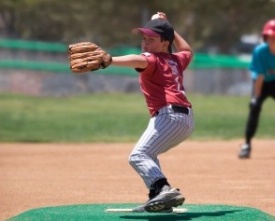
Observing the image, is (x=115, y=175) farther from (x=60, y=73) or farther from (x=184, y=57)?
(x=60, y=73)

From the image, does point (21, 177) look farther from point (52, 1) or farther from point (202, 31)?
point (202, 31)

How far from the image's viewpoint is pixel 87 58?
7035 mm

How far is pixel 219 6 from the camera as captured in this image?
42.0 m

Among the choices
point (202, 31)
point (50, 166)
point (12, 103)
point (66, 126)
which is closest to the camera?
point (50, 166)

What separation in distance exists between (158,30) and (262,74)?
224 inches

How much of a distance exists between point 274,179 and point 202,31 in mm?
32887

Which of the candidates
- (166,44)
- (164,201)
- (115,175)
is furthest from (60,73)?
(164,201)

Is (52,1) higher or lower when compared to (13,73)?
higher

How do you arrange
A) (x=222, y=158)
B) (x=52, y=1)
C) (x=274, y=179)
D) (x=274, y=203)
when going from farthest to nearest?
(x=52, y=1)
(x=222, y=158)
(x=274, y=179)
(x=274, y=203)

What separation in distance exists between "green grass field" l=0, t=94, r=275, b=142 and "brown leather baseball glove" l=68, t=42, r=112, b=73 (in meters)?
9.72

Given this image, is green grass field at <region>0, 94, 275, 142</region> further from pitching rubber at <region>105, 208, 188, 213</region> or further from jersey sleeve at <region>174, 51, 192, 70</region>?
pitching rubber at <region>105, 208, 188, 213</region>

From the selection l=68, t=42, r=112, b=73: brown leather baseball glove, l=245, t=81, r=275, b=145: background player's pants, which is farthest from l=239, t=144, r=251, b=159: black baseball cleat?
l=68, t=42, r=112, b=73: brown leather baseball glove

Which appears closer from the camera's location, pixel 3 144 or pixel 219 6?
pixel 3 144

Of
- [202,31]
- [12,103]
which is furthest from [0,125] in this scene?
[202,31]
